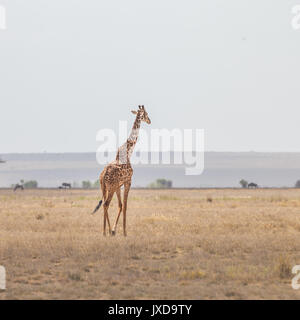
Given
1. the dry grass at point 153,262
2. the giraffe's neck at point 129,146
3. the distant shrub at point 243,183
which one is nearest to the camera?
the dry grass at point 153,262

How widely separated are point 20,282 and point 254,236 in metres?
9.69

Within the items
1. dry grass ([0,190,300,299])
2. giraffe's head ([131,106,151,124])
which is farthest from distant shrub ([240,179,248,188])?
giraffe's head ([131,106,151,124])

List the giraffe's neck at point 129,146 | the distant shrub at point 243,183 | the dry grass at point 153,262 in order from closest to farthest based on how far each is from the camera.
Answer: the dry grass at point 153,262, the giraffe's neck at point 129,146, the distant shrub at point 243,183

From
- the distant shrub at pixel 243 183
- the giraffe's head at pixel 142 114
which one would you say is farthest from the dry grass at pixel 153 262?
the distant shrub at pixel 243 183

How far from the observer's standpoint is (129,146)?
58.0 feet

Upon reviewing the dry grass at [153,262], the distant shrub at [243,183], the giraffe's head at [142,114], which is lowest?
the dry grass at [153,262]

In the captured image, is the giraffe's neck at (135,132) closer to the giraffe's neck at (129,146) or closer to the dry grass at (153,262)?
the giraffe's neck at (129,146)

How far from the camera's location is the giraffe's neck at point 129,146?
17391mm

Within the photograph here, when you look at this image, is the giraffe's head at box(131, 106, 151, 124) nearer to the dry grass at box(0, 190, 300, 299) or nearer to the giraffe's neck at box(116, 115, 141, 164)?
the giraffe's neck at box(116, 115, 141, 164)

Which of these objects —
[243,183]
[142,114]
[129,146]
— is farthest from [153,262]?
[243,183]

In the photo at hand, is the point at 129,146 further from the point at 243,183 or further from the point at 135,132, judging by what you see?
the point at 243,183

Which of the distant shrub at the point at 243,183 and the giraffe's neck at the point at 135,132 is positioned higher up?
the giraffe's neck at the point at 135,132
